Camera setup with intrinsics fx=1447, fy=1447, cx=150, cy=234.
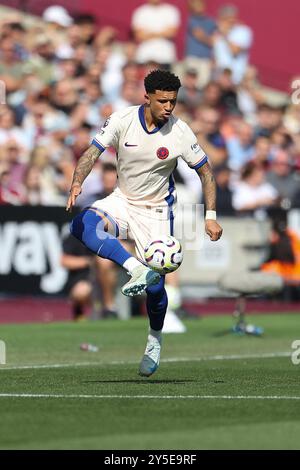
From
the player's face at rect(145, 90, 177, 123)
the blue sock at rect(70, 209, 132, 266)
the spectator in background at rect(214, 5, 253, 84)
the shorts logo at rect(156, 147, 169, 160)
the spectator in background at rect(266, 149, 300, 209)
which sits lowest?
the blue sock at rect(70, 209, 132, 266)

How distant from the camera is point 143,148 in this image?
12.1m

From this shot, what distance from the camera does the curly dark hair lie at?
460 inches

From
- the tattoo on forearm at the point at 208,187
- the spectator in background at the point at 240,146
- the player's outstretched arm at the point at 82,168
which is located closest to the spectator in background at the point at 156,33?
the spectator in background at the point at 240,146

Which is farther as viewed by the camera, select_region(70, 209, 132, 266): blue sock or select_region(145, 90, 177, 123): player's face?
select_region(145, 90, 177, 123): player's face

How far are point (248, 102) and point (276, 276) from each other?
11258 mm

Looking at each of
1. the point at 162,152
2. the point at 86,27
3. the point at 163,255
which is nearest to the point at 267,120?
the point at 86,27

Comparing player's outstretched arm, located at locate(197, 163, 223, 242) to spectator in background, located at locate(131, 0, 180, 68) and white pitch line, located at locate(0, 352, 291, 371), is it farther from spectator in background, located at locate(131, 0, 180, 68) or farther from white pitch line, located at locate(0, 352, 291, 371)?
spectator in background, located at locate(131, 0, 180, 68)

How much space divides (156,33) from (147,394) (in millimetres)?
17606

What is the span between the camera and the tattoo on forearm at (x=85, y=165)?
11602 mm

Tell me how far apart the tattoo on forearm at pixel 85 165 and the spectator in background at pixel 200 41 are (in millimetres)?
17002

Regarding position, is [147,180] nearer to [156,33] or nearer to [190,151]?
[190,151]

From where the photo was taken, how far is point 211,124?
25.8 meters

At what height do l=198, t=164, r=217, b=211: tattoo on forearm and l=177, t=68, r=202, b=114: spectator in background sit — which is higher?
l=177, t=68, r=202, b=114: spectator in background

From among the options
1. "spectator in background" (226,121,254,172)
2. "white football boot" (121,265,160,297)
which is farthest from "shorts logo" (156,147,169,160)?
"spectator in background" (226,121,254,172)
